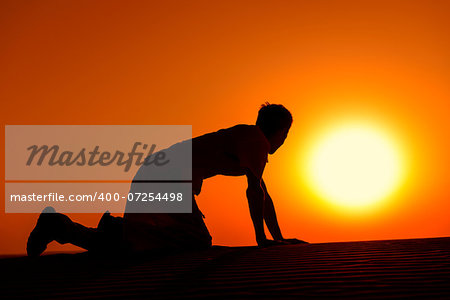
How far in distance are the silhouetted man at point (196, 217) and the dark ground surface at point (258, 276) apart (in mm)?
415

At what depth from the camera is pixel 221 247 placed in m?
3.77

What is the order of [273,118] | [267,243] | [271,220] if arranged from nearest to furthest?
[267,243], [273,118], [271,220]

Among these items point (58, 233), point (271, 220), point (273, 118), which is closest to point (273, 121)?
point (273, 118)

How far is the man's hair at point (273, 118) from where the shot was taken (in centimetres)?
363

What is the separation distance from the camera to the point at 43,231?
3459mm

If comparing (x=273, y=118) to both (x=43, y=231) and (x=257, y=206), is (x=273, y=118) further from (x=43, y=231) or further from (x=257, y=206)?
(x=43, y=231)

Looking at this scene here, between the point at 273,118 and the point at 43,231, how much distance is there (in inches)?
71.0

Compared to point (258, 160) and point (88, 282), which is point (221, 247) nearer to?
point (258, 160)

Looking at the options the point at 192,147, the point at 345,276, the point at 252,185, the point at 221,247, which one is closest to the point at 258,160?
the point at 252,185

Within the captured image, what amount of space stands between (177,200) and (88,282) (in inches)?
62.4

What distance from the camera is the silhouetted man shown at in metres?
3.44

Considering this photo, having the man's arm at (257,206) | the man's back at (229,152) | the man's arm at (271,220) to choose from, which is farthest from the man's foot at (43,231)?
the man's arm at (271,220)

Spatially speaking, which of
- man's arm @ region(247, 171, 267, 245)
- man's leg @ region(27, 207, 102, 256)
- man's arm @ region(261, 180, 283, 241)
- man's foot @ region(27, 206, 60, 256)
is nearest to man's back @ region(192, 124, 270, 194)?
man's arm @ region(247, 171, 267, 245)

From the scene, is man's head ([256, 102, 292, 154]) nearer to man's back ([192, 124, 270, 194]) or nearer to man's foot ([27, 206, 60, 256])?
man's back ([192, 124, 270, 194])
